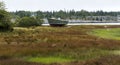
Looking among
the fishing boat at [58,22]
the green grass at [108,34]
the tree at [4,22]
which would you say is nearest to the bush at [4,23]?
the tree at [4,22]

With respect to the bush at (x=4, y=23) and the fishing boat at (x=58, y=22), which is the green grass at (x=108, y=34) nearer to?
the bush at (x=4, y=23)

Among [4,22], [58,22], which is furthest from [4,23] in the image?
[58,22]

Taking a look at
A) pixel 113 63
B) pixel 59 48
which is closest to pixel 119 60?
pixel 113 63

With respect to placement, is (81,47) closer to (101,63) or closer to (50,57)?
(50,57)

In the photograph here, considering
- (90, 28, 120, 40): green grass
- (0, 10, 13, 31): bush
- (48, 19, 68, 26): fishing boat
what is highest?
(0, 10, 13, 31): bush

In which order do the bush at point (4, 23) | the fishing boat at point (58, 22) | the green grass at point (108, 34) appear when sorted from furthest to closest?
the fishing boat at point (58, 22) < the bush at point (4, 23) < the green grass at point (108, 34)

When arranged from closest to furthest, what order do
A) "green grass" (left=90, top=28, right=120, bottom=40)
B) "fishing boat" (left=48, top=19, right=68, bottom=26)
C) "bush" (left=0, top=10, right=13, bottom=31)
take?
"green grass" (left=90, top=28, right=120, bottom=40) → "bush" (left=0, top=10, right=13, bottom=31) → "fishing boat" (left=48, top=19, right=68, bottom=26)

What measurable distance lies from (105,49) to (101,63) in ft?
36.2

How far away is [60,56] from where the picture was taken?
2633 centimetres

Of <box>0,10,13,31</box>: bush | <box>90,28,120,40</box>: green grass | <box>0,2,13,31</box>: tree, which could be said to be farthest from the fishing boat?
<box>0,10,13,31</box>: bush

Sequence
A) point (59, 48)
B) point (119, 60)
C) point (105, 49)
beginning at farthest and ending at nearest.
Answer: point (105, 49)
point (59, 48)
point (119, 60)

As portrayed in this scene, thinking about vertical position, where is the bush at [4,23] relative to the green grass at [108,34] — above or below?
above

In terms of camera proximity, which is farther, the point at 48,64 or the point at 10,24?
the point at 10,24

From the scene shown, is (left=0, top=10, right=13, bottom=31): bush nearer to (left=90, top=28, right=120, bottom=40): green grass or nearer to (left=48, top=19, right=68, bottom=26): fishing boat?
(left=90, top=28, right=120, bottom=40): green grass
